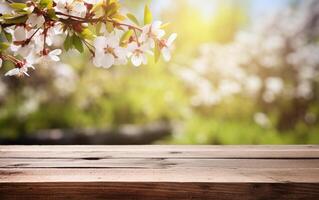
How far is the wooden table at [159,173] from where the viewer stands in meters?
1.12

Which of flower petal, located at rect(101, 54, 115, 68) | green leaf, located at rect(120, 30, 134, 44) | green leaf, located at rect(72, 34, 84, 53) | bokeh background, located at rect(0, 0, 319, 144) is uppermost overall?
green leaf, located at rect(120, 30, 134, 44)

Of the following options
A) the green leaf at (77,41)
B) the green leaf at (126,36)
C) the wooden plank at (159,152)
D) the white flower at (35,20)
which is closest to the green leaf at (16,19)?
the white flower at (35,20)

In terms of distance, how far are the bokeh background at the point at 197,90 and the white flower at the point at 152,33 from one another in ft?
13.5

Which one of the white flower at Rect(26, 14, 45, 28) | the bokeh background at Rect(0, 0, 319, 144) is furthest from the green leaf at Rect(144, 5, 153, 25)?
the bokeh background at Rect(0, 0, 319, 144)

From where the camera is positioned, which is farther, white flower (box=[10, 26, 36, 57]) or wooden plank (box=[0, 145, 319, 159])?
wooden plank (box=[0, 145, 319, 159])

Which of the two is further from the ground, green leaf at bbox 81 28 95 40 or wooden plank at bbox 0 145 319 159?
green leaf at bbox 81 28 95 40

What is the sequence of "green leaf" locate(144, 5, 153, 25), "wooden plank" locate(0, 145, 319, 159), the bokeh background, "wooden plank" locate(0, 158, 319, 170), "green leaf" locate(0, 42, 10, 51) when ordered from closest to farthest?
"green leaf" locate(144, 5, 153, 25), "green leaf" locate(0, 42, 10, 51), "wooden plank" locate(0, 158, 319, 170), "wooden plank" locate(0, 145, 319, 159), the bokeh background

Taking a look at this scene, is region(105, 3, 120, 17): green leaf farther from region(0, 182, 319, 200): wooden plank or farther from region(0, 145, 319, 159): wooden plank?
region(0, 145, 319, 159): wooden plank

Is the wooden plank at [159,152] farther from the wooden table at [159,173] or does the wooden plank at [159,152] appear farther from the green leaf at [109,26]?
the green leaf at [109,26]

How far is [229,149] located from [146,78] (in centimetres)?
465

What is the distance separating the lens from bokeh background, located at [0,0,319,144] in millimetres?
5547

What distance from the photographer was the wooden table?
1.12 metres

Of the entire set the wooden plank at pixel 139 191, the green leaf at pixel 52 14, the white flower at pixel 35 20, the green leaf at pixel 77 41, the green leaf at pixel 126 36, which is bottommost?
the wooden plank at pixel 139 191

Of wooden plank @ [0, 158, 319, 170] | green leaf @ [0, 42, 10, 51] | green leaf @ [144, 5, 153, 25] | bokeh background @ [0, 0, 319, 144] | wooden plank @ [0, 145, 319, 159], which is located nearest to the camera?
green leaf @ [144, 5, 153, 25]
